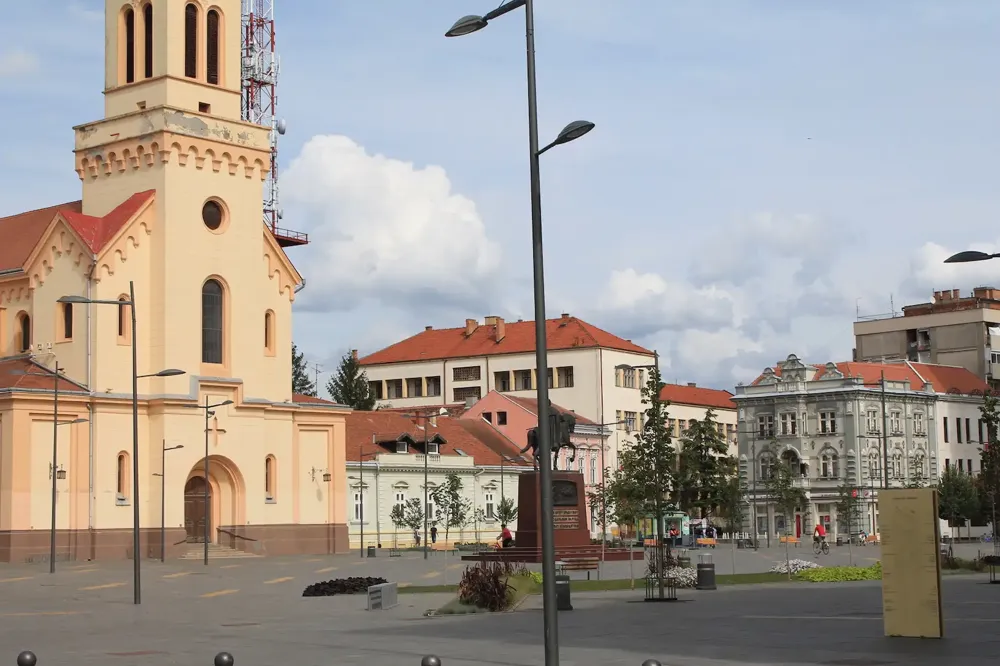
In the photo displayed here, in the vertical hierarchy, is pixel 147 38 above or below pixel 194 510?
above

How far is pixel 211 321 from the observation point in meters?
74.1

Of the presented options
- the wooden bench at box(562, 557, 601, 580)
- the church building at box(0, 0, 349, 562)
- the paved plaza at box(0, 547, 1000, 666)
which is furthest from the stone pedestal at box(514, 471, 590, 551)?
the church building at box(0, 0, 349, 562)

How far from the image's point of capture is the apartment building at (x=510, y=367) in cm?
13050

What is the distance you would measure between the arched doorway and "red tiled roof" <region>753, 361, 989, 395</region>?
63.2 m

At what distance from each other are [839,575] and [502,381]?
91688 millimetres

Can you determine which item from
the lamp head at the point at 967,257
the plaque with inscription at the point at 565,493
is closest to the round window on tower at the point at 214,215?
the plaque with inscription at the point at 565,493

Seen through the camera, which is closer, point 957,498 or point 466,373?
point 957,498

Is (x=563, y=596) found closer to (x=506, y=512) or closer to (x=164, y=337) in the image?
(x=164, y=337)

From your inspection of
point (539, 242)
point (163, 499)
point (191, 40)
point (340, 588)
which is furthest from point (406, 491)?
point (539, 242)

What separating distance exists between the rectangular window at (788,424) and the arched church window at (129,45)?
6551 centimetres

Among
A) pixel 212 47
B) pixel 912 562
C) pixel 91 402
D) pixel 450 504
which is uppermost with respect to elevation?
pixel 212 47

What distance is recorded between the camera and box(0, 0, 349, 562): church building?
68.9 m

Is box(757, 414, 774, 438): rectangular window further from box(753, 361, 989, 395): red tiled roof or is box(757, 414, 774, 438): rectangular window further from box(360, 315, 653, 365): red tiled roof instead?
box(360, 315, 653, 365): red tiled roof

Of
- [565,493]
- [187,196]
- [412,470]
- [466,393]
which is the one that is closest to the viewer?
[565,493]
